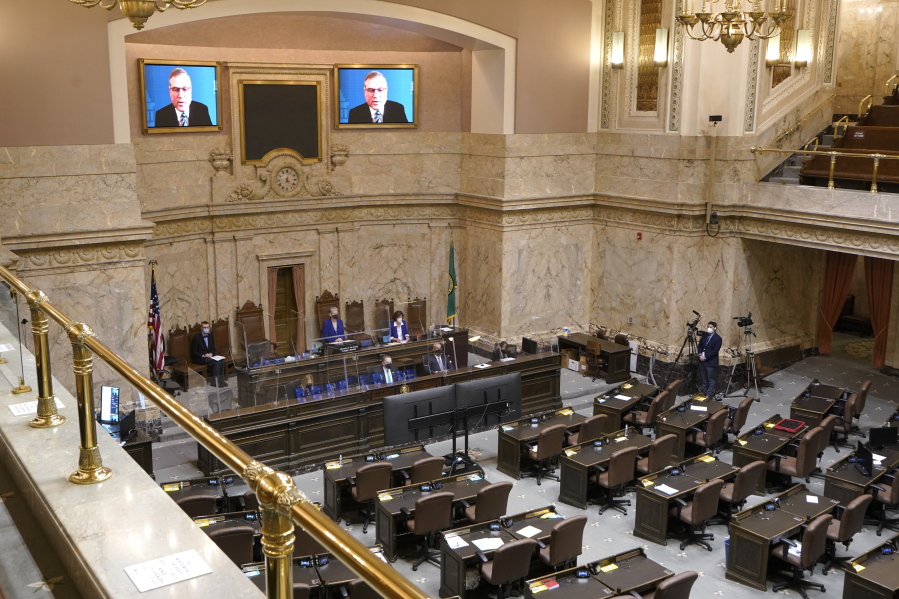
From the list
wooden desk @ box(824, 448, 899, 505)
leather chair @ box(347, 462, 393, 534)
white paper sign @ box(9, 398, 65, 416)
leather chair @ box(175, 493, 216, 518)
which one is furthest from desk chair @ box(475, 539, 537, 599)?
white paper sign @ box(9, 398, 65, 416)

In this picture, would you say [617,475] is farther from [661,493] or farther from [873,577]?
[873,577]

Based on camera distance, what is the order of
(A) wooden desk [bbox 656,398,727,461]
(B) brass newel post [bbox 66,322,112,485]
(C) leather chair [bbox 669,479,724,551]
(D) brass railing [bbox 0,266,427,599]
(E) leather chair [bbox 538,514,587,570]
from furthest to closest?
(A) wooden desk [bbox 656,398,727,461]
(C) leather chair [bbox 669,479,724,551]
(E) leather chair [bbox 538,514,587,570]
(B) brass newel post [bbox 66,322,112,485]
(D) brass railing [bbox 0,266,427,599]

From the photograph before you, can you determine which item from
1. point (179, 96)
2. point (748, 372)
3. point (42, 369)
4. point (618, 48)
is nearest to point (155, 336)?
point (179, 96)

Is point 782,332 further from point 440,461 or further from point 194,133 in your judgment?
point 194,133

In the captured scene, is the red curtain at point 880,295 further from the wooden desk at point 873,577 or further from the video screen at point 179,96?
the video screen at point 179,96

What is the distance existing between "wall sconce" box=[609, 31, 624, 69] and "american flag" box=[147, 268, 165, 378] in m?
9.58

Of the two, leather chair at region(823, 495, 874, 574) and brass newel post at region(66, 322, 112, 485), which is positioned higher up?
brass newel post at region(66, 322, 112, 485)

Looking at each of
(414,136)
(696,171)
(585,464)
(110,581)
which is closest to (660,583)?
(585,464)

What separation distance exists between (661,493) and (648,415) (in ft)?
10.9

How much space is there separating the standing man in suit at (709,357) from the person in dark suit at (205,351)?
27.2ft

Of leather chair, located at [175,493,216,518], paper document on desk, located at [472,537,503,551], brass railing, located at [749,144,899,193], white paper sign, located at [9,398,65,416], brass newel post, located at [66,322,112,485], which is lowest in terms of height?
paper document on desk, located at [472,537,503,551]

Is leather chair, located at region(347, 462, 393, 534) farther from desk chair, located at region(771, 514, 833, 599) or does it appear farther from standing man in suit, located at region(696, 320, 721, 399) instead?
standing man in suit, located at region(696, 320, 721, 399)

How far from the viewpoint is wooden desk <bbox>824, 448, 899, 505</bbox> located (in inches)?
417

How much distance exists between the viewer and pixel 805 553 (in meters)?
9.05
